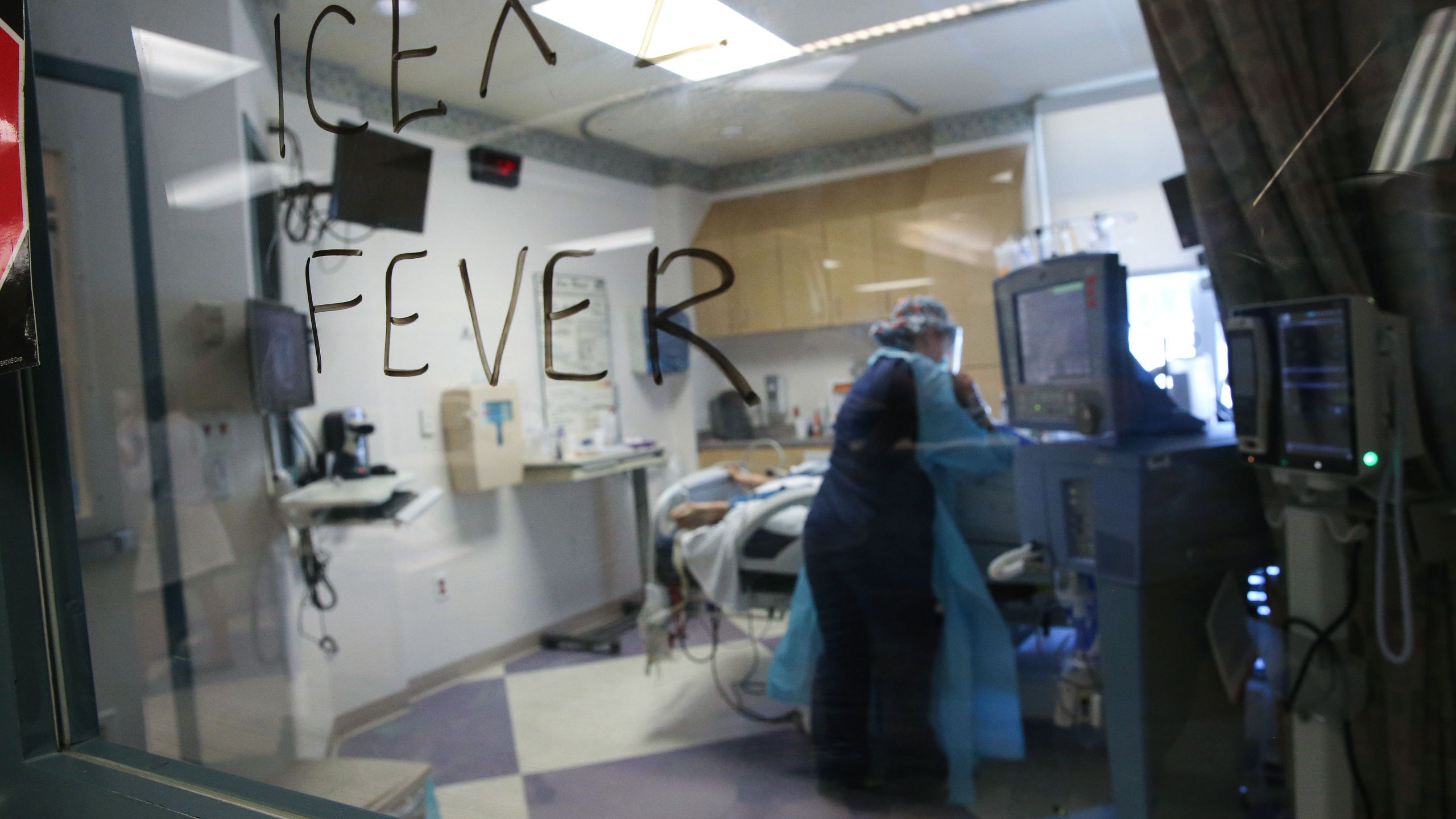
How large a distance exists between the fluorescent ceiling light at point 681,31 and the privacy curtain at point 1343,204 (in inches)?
16.9

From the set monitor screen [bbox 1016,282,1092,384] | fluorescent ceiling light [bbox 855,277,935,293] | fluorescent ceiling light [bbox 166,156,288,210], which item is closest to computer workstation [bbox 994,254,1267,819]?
monitor screen [bbox 1016,282,1092,384]

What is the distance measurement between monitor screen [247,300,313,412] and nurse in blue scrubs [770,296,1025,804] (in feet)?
3.31

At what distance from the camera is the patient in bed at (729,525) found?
1442 mm

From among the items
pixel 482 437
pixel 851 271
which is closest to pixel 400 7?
pixel 851 271

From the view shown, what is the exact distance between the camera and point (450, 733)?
73.2 inches

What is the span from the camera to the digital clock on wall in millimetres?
986

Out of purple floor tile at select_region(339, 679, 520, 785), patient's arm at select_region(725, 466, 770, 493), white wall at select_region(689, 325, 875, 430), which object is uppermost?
white wall at select_region(689, 325, 875, 430)

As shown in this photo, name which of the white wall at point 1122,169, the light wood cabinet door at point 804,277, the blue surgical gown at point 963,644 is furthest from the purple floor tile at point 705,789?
the white wall at point 1122,169

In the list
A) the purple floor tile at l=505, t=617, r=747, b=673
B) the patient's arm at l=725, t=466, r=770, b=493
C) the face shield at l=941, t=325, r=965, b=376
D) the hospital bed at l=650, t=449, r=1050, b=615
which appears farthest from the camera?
the purple floor tile at l=505, t=617, r=747, b=673

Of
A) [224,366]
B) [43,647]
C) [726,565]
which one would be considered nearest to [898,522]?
[726,565]

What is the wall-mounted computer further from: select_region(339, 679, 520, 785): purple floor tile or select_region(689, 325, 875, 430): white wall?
select_region(339, 679, 520, 785): purple floor tile

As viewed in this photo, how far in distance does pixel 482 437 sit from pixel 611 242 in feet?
2.60

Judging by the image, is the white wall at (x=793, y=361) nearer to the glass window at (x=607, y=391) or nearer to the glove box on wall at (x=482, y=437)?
the glass window at (x=607, y=391)

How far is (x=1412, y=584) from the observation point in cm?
73
